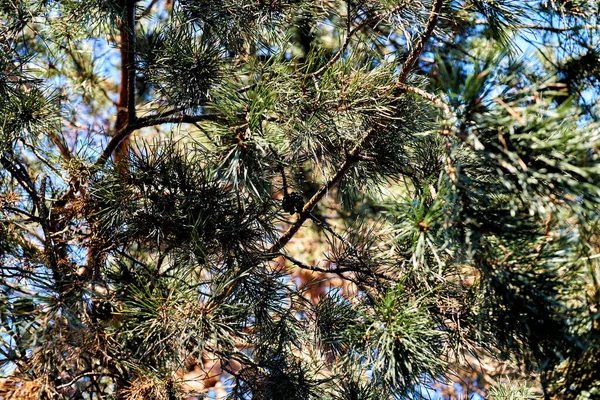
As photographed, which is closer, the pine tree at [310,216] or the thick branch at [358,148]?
the pine tree at [310,216]

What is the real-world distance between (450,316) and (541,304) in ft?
1.04

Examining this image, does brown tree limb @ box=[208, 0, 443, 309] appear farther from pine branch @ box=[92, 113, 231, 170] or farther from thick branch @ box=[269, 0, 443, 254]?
pine branch @ box=[92, 113, 231, 170]

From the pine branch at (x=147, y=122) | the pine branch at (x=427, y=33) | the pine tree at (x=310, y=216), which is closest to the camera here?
the pine tree at (x=310, y=216)

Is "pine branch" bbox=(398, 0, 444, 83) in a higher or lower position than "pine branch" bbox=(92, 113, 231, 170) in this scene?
lower

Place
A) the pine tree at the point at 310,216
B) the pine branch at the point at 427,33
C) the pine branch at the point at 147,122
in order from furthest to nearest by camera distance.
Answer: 1. the pine branch at the point at 147,122
2. the pine branch at the point at 427,33
3. the pine tree at the point at 310,216

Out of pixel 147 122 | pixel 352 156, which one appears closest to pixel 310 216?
pixel 352 156

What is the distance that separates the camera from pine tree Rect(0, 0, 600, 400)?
0.77 m

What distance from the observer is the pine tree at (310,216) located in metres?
0.77

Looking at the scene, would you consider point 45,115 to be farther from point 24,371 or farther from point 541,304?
point 541,304

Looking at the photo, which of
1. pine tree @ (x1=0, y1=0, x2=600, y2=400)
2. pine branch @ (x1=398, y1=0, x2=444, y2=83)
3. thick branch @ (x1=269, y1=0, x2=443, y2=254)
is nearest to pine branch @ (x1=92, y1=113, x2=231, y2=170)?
pine tree @ (x1=0, y1=0, x2=600, y2=400)

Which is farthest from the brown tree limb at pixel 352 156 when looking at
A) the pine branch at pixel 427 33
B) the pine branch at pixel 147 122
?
the pine branch at pixel 147 122

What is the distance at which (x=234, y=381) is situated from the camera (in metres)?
1.30

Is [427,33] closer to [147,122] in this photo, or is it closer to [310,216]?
[310,216]

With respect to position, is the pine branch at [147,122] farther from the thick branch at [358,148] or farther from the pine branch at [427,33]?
the pine branch at [427,33]
